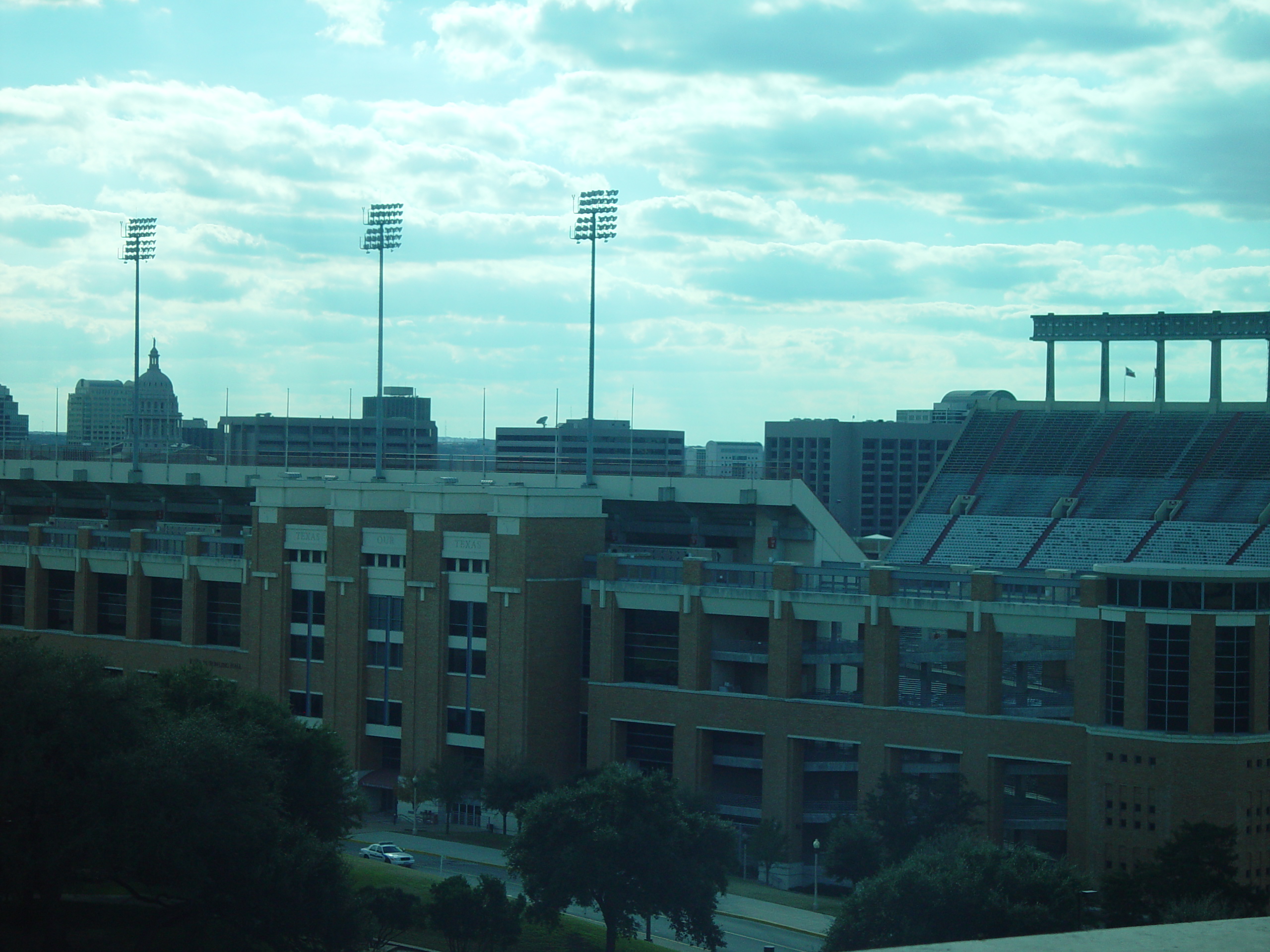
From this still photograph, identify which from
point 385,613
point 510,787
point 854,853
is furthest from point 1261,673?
point 385,613

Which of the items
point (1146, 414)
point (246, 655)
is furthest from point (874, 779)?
point (1146, 414)

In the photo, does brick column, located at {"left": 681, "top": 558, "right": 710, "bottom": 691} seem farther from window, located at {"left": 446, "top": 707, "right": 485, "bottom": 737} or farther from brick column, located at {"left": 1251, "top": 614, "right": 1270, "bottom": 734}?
brick column, located at {"left": 1251, "top": 614, "right": 1270, "bottom": 734}

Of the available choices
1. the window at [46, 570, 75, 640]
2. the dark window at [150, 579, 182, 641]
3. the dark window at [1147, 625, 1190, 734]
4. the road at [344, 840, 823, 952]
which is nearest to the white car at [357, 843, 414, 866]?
the road at [344, 840, 823, 952]

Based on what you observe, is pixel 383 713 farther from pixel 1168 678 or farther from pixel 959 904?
pixel 1168 678

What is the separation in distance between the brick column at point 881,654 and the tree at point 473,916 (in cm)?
1967

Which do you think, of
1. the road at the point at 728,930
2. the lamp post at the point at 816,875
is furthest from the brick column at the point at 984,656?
the road at the point at 728,930

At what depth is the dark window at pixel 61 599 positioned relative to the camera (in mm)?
87500

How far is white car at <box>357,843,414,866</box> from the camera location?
61.9m

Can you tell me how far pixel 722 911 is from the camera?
57.4 m

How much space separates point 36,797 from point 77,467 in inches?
2679

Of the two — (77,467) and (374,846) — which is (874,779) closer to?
(374,846)

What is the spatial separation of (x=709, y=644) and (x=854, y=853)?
13115mm

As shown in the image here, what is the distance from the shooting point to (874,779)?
62438 millimetres

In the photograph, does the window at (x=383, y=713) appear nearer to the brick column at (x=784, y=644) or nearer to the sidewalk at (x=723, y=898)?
the sidewalk at (x=723, y=898)
